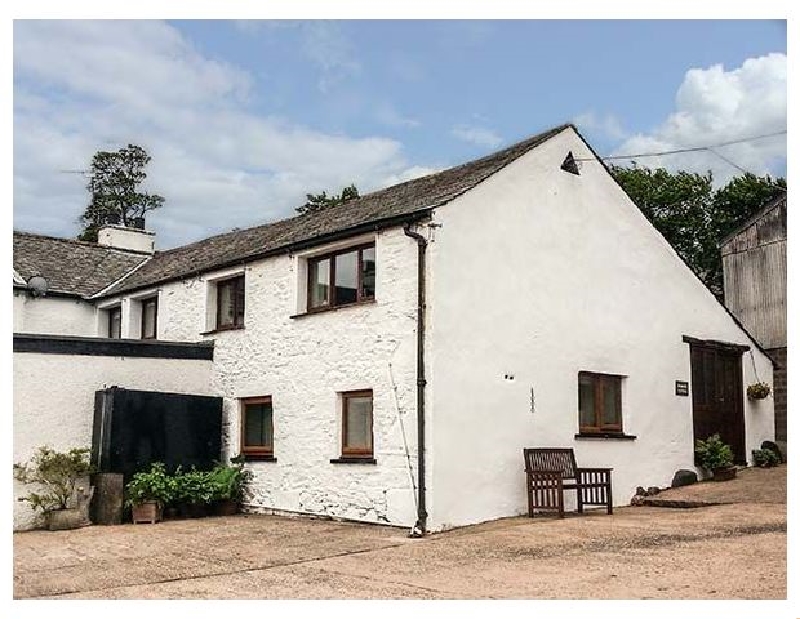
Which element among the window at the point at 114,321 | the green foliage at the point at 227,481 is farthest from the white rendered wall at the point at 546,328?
the window at the point at 114,321

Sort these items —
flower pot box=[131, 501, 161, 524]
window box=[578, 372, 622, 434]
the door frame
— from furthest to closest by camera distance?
the door frame, window box=[578, 372, 622, 434], flower pot box=[131, 501, 161, 524]

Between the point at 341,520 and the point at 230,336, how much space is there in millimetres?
4710

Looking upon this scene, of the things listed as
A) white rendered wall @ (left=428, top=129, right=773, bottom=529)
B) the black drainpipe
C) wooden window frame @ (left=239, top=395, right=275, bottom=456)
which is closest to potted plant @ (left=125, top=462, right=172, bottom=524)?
wooden window frame @ (left=239, top=395, right=275, bottom=456)

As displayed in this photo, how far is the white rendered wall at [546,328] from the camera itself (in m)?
13.4

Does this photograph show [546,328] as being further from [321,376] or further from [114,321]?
[114,321]

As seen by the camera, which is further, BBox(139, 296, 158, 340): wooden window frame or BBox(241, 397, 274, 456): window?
BBox(139, 296, 158, 340): wooden window frame

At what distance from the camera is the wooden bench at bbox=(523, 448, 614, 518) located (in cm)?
1376

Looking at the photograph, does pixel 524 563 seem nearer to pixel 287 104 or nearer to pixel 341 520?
pixel 341 520

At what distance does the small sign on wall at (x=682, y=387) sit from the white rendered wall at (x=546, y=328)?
4.8 inches

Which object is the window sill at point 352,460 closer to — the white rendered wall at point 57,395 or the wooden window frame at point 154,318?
the white rendered wall at point 57,395

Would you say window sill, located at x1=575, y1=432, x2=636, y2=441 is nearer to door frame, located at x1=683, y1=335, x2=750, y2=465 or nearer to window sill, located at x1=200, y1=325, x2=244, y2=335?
door frame, located at x1=683, y1=335, x2=750, y2=465

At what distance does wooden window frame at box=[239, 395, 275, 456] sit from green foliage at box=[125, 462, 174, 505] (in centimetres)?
170

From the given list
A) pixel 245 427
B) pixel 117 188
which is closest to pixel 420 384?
pixel 245 427
